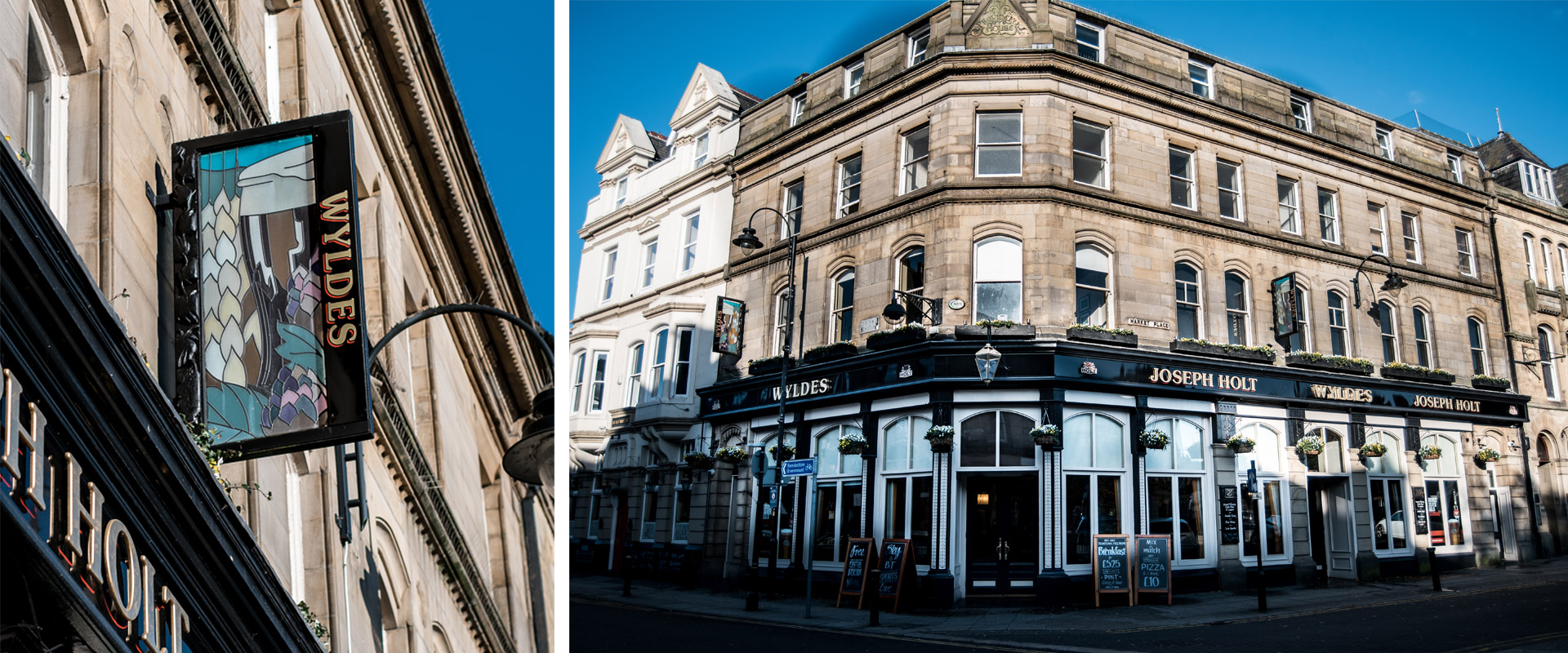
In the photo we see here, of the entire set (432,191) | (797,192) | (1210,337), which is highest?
(432,191)

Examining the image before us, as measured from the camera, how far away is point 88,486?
4789 mm

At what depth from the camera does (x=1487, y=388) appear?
4.19 metres

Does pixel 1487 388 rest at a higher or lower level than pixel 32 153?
lower

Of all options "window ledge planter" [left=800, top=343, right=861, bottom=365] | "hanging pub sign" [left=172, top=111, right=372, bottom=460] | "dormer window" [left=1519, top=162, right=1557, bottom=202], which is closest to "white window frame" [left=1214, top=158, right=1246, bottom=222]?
"dormer window" [left=1519, top=162, right=1557, bottom=202]

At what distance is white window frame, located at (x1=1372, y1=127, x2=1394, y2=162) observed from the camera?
4301 millimetres

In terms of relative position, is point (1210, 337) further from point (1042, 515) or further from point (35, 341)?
point (35, 341)

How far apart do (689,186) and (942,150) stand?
5.65ft

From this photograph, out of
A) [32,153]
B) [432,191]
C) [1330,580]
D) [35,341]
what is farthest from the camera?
[432,191]

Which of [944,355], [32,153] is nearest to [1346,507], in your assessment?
[944,355]

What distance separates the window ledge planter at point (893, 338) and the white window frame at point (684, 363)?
35.3 inches

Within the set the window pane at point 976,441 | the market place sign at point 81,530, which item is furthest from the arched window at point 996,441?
the market place sign at point 81,530

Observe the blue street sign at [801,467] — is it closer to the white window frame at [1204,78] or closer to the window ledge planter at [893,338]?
the window ledge planter at [893,338]

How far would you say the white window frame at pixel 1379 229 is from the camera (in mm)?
4402

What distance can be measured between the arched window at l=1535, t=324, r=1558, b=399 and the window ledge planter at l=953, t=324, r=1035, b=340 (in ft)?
6.55
